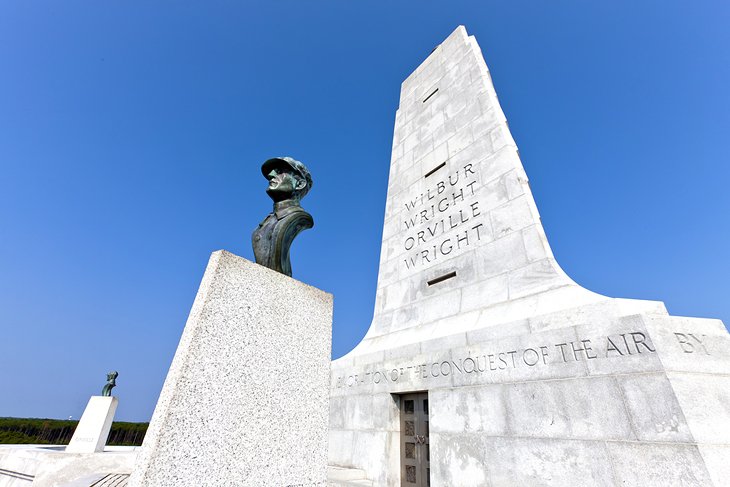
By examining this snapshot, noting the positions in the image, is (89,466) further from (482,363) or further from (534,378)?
(534,378)

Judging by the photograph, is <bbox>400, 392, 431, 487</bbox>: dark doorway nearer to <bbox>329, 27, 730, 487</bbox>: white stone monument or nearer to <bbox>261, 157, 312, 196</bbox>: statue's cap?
<bbox>329, 27, 730, 487</bbox>: white stone monument

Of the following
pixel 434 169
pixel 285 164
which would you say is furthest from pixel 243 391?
pixel 434 169

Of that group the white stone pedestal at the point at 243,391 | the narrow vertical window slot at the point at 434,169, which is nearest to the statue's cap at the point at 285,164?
the white stone pedestal at the point at 243,391

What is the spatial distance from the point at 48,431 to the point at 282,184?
33.6m

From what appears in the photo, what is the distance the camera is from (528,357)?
4695 millimetres

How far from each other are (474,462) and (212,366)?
13.9 feet

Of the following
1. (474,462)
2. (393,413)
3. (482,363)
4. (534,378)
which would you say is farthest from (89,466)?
(534,378)

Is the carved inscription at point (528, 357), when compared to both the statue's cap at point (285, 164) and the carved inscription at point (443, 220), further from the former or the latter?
the statue's cap at point (285, 164)

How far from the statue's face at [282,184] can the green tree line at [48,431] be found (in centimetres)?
2353

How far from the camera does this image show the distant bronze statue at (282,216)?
403 cm

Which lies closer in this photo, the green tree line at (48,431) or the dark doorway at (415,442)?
the dark doorway at (415,442)

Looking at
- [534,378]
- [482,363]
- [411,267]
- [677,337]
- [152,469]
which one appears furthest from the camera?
[411,267]

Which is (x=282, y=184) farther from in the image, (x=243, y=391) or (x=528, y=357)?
(x=528, y=357)

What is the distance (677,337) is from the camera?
12.2 ft
